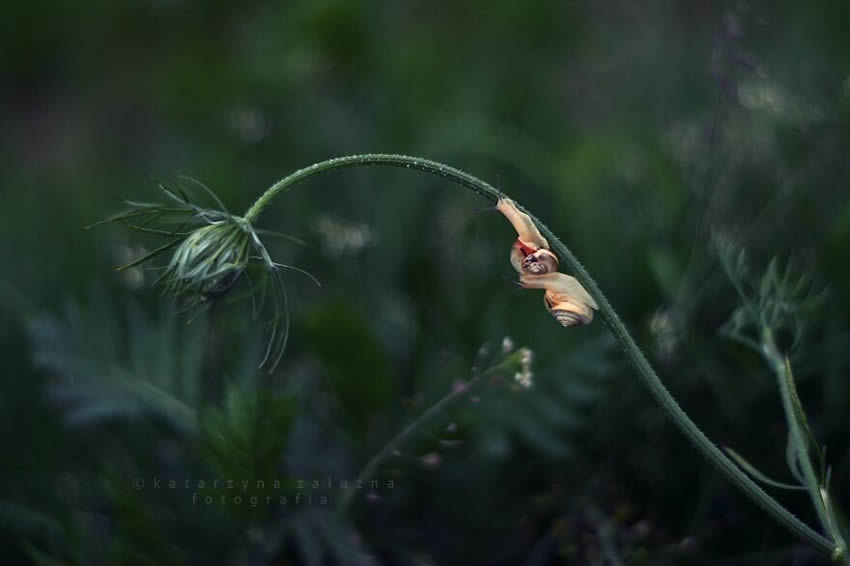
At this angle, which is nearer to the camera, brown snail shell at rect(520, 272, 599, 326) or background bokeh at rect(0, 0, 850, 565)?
brown snail shell at rect(520, 272, 599, 326)

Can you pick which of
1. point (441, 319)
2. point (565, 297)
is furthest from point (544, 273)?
point (441, 319)

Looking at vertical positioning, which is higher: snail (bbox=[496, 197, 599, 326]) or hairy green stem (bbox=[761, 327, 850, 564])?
snail (bbox=[496, 197, 599, 326])

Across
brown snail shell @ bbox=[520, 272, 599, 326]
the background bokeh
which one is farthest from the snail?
the background bokeh

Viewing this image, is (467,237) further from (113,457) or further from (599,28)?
(599,28)

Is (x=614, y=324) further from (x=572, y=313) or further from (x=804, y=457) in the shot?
(x=804, y=457)

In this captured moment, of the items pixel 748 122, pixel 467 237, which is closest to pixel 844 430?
pixel 748 122

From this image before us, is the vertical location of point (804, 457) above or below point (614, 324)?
below

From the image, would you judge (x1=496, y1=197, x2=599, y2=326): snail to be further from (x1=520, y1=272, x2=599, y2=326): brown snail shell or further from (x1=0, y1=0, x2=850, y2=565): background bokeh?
(x1=0, y1=0, x2=850, y2=565): background bokeh
